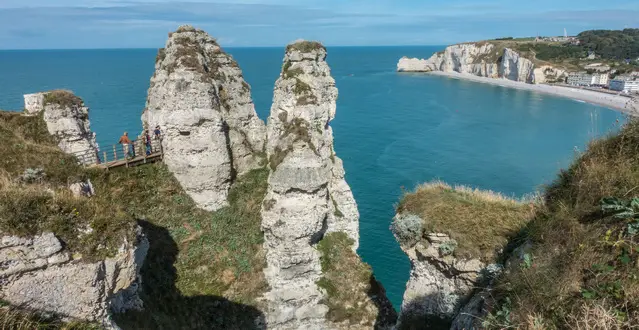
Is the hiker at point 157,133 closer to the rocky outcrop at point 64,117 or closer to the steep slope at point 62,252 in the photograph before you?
the rocky outcrop at point 64,117

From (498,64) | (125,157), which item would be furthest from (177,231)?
(498,64)

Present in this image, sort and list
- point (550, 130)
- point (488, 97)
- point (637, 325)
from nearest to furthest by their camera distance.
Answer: point (637, 325) → point (550, 130) → point (488, 97)

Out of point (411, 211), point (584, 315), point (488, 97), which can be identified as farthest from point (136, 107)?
point (488, 97)

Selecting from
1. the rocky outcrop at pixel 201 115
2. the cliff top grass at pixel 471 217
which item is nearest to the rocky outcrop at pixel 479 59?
the rocky outcrop at pixel 201 115

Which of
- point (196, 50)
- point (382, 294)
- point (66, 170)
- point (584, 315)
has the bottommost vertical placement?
point (382, 294)

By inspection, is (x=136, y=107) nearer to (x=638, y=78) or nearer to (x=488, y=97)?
(x=488, y=97)

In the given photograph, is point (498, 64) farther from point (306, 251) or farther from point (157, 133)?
point (157, 133)
